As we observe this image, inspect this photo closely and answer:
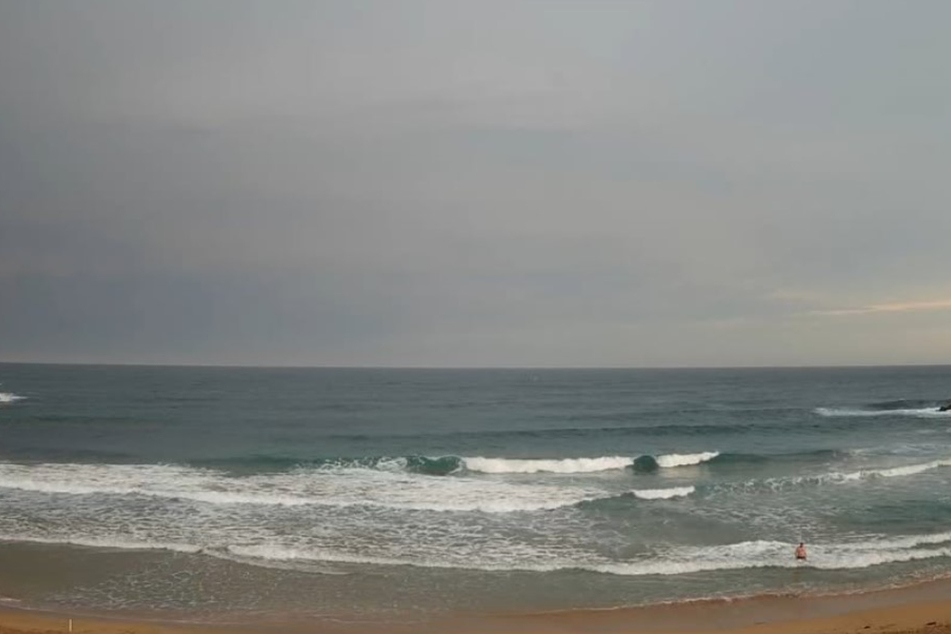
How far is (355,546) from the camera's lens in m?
17.1

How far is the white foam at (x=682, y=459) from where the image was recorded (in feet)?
104

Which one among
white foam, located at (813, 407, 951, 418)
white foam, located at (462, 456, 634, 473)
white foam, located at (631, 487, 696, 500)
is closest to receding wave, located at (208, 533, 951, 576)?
white foam, located at (631, 487, 696, 500)

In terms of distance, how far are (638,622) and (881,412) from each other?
5775 centimetres

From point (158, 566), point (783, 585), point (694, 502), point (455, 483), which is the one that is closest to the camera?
point (783, 585)

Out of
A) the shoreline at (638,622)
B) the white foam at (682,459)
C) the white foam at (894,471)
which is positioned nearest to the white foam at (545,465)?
the white foam at (682,459)

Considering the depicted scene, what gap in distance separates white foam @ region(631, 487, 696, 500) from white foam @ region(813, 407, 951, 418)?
3687cm

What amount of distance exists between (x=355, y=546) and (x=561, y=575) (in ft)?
16.4

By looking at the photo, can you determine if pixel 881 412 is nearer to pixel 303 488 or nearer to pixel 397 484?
pixel 397 484

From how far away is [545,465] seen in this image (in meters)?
31.0

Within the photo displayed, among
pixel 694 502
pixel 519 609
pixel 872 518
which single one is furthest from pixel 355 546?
pixel 872 518

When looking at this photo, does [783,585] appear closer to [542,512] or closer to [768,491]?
[542,512]

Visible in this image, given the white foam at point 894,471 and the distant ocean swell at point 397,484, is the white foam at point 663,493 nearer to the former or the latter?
the distant ocean swell at point 397,484

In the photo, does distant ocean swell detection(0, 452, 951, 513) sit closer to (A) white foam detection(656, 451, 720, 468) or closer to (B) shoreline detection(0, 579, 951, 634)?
(A) white foam detection(656, 451, 720, 468)

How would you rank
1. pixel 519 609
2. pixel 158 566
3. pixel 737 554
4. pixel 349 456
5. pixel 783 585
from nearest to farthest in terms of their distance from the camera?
pixel 519 609, pixel 783 585, pixel 158 566, pixel 737 554, pixel 349 456
